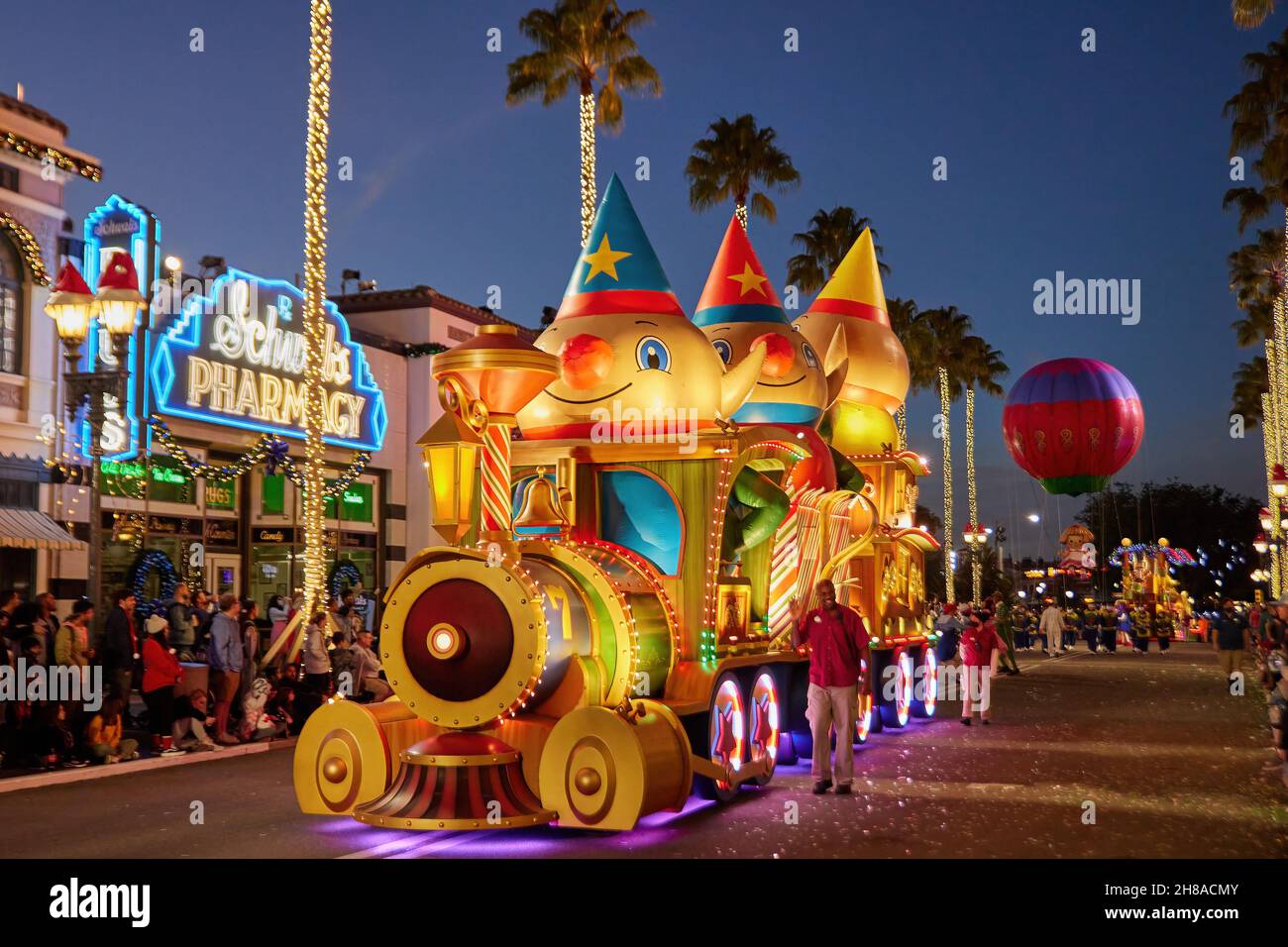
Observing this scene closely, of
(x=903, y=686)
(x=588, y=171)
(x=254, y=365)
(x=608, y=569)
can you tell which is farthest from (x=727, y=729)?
(x=254, y=365)

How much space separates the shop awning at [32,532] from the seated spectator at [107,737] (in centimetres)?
731

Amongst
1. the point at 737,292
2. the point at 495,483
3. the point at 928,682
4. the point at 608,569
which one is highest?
the point at 737,292

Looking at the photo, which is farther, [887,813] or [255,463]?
[255,463]

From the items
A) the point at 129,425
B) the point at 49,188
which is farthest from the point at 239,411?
the point at 49,188

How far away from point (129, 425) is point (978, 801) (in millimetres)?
16738

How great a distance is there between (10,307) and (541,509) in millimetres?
14458

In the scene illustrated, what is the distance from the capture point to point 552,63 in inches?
979

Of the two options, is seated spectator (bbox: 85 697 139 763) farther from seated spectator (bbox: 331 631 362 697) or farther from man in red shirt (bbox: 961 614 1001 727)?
man in red shirt (bbox: 961 614 1001 727)

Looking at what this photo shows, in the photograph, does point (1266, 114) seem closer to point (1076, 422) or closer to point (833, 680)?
point (1076, 422)

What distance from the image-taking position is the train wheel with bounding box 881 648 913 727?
16.7m

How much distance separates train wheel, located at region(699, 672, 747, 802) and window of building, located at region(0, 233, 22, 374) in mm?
15229

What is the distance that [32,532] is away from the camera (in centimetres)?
2008

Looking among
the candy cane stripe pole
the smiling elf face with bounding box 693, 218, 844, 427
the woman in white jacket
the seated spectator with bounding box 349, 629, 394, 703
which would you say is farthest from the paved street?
the smiling elf face with bounding box 693, 218, 844, 427
